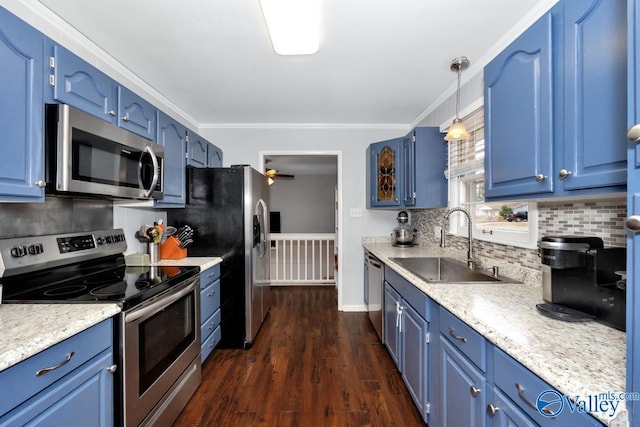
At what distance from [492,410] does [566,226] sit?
0.95 metres

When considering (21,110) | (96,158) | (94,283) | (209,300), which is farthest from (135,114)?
(209,300)

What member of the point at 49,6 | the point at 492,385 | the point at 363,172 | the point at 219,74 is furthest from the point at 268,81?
the point at 492,385

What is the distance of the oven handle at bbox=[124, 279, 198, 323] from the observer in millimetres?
1267

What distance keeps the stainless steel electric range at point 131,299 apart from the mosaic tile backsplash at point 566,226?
202cm

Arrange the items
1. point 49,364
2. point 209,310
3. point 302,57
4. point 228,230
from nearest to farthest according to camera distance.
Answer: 1. point 49,364
2. point 302,57
3. point 209,310
4. point 228,230

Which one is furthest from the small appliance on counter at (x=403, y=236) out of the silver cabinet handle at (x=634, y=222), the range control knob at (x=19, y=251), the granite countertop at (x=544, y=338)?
the range control knob at (x=19, y=251)

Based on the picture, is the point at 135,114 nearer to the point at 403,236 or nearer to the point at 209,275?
the point at 209,275

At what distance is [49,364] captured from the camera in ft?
2.99

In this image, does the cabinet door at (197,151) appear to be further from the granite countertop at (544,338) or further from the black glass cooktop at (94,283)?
the granite countertop at (544,338)

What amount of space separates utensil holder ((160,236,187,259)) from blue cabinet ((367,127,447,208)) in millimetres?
2060

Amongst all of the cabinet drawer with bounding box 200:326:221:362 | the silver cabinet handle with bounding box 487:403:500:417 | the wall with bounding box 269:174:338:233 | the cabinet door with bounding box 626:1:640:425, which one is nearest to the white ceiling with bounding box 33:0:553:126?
the cabinet door with bounding box 626:1:640:425

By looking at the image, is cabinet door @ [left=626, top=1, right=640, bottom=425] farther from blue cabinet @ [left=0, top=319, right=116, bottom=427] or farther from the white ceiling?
blue cabinet @ [left=0, top=319, right=116, bottom=427]

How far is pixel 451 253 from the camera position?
8.18 ft

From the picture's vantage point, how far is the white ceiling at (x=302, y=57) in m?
1.51
